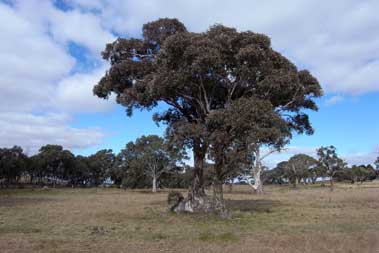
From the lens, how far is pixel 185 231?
1430cm

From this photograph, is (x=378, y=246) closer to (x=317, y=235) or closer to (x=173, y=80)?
(x=317, y=235)

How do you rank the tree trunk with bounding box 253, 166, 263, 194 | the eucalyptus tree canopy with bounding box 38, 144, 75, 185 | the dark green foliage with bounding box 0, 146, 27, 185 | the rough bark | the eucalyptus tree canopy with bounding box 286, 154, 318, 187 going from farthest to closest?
the eucalyptus tree canopy with bounding box 286, 154, 318, 187
the eucalyptus tree canopy with bounding box 38, 144, 75, 185
the dark green foliage with bounding box 0, 146, 27, 185
the tree trunk with bounding box 253, 166, 263, 194
the rough bark

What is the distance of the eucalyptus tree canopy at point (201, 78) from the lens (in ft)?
58.7

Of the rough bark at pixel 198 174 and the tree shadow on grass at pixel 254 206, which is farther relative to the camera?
the tree shadow on grass at pixel 254 206

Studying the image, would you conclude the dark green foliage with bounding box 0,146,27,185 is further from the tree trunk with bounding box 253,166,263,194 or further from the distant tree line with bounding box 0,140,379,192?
the tree trunk with bounding box 253,166,263,194

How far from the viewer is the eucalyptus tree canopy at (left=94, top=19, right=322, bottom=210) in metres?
17.9

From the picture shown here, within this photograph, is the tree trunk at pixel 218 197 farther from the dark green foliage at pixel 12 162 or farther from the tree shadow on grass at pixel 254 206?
the dark green foliage at pixel 12 162

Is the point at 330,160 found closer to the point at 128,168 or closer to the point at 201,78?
the point at 128,168

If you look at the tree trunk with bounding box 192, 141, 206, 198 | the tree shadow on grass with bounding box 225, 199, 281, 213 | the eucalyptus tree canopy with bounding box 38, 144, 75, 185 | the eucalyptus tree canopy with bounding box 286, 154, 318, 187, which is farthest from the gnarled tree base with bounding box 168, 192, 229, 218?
the eucalyptus tree canopy with bounding box 286, 154, 318, 187

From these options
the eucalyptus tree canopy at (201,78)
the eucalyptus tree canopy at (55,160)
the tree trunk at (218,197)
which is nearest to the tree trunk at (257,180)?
the eucalyptus tree canopy at (201,78)

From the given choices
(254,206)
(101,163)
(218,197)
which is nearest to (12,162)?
(101,163)

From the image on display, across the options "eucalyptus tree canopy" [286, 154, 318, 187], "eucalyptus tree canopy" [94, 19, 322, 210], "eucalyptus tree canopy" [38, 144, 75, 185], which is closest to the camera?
"eucalyptus tree canopy" [94, 19, 322, 210]

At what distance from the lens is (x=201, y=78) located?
19031 millimetres

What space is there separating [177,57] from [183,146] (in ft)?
14.1
